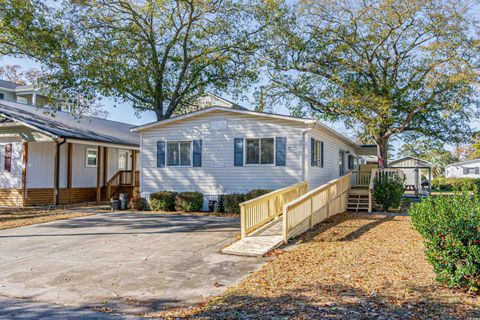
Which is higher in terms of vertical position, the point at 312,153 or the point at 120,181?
the point at 312,153

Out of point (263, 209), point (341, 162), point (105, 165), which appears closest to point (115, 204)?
point (105, 165)

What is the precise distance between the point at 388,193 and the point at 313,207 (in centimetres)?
549

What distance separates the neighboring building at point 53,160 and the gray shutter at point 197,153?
18.0 feet

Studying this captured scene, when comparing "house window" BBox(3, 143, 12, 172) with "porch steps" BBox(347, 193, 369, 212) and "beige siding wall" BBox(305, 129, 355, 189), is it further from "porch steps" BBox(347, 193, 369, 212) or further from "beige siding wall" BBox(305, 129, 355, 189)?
"porch steps" BBox(347, 193, 369, 212)

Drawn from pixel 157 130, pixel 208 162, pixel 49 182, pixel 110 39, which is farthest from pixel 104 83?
pixel 208 162

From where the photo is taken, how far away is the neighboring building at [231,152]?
47.3 feet

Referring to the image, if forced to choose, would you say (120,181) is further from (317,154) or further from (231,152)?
(317,154)

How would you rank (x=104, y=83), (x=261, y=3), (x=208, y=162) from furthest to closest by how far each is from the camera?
(x=261, y=3)
(x=104, y=83)
(x=208, y=162)

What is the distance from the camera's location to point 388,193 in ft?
49.3

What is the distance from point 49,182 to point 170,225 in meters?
9.35

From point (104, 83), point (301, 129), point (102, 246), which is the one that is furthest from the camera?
point (104, 83)

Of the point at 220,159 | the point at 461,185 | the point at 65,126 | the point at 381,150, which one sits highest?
the point at 65,126

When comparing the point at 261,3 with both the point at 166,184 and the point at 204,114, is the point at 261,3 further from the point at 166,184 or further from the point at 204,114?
the point at 166,184

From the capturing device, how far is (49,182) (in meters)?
18.2
